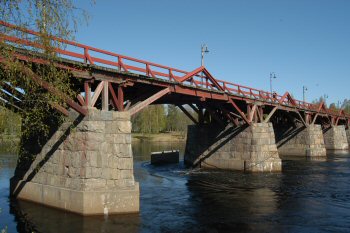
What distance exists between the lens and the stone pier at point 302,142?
44281 mm

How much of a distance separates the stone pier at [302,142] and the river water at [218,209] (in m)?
19.9

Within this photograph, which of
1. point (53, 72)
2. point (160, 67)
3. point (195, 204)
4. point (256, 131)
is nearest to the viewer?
point (53, 72)

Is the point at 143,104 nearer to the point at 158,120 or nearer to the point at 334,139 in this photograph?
the point at 334,139

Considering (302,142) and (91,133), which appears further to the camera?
(302,142)

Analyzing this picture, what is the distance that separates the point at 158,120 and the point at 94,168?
86839mm

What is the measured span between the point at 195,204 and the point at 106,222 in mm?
5291

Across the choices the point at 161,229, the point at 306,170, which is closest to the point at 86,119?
the point at 161,229

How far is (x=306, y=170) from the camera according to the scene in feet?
97.7

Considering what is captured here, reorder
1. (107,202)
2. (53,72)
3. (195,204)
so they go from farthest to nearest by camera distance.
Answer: (195,204) < (107,202) < (53,72)

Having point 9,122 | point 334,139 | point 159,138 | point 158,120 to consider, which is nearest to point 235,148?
point 9,122

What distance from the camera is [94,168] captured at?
14305 mm

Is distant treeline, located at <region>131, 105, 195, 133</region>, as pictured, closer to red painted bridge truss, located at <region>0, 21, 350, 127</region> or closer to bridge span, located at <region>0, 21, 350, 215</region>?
red painted bridge truss, located at <region>0, 21, 350, 127</region>

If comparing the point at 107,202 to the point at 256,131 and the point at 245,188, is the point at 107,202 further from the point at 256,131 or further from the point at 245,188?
the point at 256,131

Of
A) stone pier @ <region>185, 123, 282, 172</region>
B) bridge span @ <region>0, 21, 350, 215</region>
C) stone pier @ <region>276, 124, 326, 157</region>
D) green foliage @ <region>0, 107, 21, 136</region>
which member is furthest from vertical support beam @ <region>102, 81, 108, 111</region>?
stone pier @ <region>276, 124, 326, 157</region>
